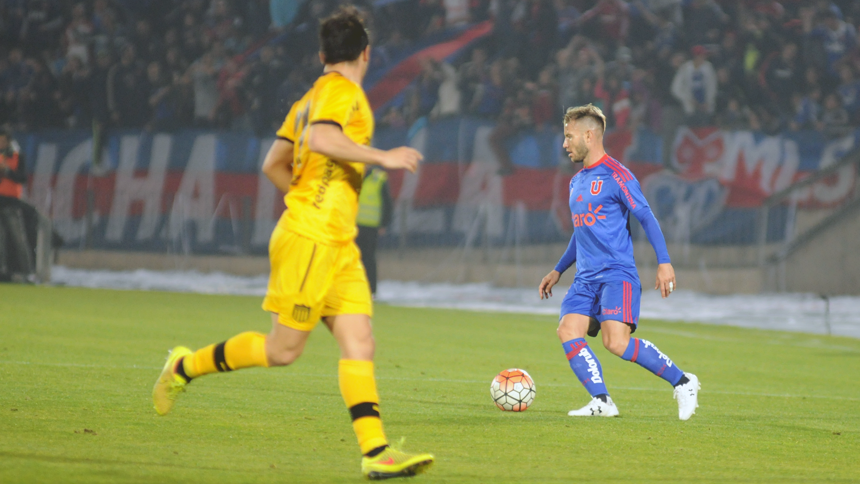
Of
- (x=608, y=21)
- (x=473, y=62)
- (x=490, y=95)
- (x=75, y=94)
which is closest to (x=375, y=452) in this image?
(x=490, y=95)

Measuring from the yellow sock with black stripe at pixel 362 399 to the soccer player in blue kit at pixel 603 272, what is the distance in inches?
90.8

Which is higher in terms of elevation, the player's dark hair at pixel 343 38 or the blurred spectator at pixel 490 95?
the blurred spectator at pixel 490 95

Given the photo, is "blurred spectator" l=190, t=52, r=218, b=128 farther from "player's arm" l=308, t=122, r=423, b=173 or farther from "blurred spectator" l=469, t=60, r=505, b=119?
"player's arm" l=308, t=122, r=423, b=173

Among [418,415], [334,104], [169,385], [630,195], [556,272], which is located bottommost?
[418,415]

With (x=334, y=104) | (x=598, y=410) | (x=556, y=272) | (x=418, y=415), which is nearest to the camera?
(x=334, y=104)

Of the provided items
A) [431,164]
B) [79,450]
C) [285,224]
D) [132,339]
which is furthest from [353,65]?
[431,164]

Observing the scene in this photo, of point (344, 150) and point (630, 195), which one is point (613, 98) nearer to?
point (630, 195)

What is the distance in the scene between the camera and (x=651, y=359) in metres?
A: 6.44

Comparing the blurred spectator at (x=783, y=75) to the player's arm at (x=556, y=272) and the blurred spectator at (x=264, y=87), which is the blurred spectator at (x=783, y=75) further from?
the player's arm at (x=556, y=272)

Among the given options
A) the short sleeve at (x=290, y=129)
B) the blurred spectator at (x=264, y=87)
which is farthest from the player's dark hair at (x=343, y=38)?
the blurred spectator at (x=264, y=87)

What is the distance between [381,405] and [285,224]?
2491 mm

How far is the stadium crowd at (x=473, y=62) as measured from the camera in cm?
2195

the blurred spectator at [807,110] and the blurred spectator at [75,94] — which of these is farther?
the blurred spectator at [75,94]

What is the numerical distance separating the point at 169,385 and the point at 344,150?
5.13 ft
